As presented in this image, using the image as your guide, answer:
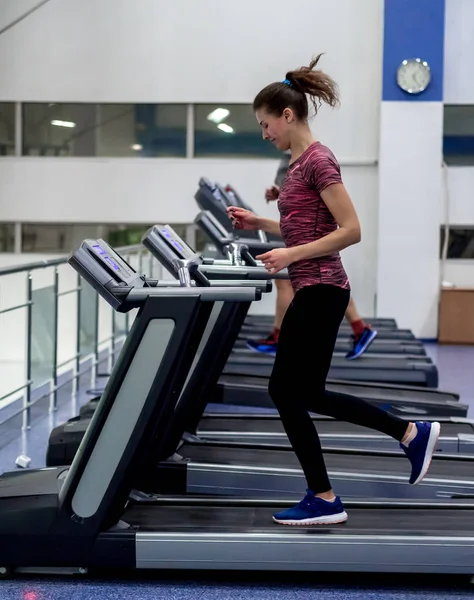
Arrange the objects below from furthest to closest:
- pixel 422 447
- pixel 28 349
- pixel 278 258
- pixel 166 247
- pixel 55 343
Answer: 1. pixel 55 343
2. pixel 28 349
3. pixel 166 247
4. pixel 422 447
5. pixel 278 258

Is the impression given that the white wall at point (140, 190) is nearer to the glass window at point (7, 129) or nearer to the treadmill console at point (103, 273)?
the glass window at point (7, 129)

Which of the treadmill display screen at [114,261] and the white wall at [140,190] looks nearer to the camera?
the treadmill display screen at [114,261]

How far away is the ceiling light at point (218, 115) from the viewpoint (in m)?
8.48

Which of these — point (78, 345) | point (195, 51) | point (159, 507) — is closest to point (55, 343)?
point (78, 345)

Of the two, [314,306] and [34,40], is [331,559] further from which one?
[34,40]

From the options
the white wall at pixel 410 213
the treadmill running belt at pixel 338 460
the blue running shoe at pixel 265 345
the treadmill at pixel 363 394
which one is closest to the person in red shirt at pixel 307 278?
the treadmill running belt at pixel 338 460

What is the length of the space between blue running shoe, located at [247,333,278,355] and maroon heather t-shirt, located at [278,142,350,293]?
3373 mm

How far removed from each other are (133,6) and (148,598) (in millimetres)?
6998

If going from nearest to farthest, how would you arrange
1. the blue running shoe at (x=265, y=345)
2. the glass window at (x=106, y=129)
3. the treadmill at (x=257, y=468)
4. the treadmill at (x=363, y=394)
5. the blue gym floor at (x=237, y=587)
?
1. the blue gym floor at (x=237, y=587)
2. the treadmill at (x=257, y=468)
3. the treadmill at (x=363, y=394)
4. the blue running shoe at (x=265, y=345)
5. the glass window at (x=106, y=129)

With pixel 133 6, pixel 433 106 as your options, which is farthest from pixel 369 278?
pixel 133 6

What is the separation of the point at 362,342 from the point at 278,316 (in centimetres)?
54

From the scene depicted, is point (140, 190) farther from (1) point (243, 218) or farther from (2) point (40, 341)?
(1) point (243, 218)

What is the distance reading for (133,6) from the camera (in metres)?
8.34

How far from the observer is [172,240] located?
9.57 feet
